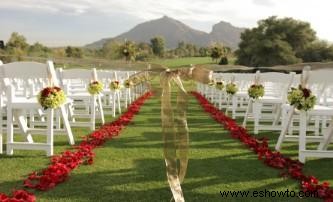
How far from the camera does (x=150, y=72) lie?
3.94m

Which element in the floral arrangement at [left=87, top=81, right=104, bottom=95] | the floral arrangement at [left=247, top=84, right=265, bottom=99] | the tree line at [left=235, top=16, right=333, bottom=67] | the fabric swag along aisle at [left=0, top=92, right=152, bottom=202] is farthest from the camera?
the tree line at [left=235, top=16, right=333, bottom=67]

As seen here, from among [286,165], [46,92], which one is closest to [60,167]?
[46,92]

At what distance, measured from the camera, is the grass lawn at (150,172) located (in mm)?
4422

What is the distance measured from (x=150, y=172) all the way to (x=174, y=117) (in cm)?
141

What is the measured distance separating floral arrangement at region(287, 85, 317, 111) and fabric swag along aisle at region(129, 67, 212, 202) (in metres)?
2.75

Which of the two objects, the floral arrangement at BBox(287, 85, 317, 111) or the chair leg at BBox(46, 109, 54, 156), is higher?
the floral arrangement at BBox(287, 85, 317, 111)

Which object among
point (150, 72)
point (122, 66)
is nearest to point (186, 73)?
point (150, 72)

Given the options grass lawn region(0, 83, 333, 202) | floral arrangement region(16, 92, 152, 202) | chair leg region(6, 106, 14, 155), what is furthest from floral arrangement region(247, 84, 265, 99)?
chair leg region(6, 106, 14, 155)

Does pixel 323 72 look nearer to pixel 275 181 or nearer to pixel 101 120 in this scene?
pixel 275 181

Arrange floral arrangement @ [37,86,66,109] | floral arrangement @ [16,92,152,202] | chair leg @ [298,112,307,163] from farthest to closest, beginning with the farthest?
chair leg @ [298,112,307,163] < floral arrangement @ [37,86,66,109] < floral arrangement @ [16,92,152,202]

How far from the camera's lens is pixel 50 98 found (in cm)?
614

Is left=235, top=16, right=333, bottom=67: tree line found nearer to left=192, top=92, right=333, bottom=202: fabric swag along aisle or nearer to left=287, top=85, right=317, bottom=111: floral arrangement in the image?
left=192, top=92, right=333, bottom=202: fabric swag along aisle

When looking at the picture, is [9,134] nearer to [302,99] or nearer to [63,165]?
[63,165]

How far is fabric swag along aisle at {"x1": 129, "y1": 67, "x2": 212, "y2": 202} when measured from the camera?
391 centimetres
